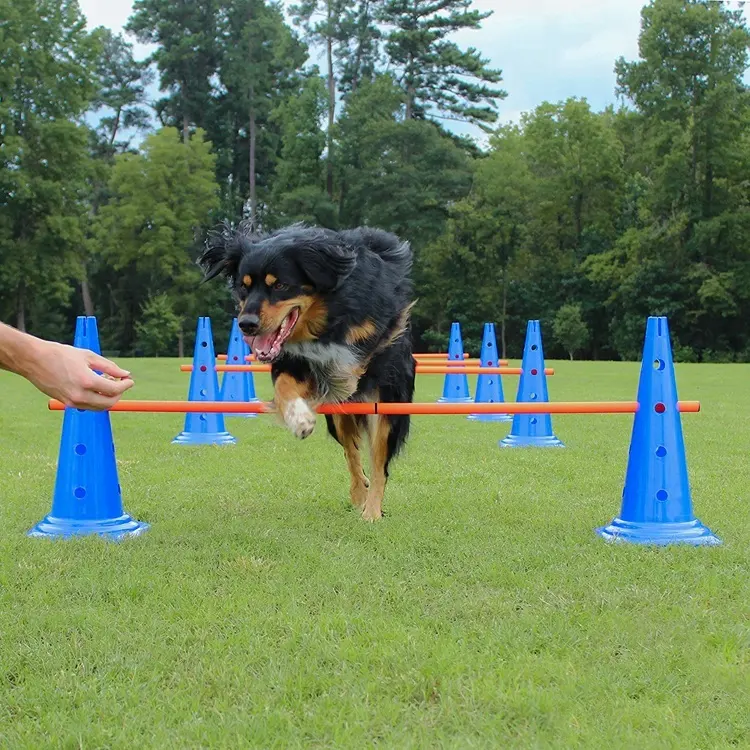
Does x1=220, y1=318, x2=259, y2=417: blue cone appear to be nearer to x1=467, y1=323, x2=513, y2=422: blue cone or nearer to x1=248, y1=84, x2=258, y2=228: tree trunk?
x1=467, y1=323, x2=513, y2=422: blue cone

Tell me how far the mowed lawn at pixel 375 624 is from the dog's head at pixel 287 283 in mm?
1098

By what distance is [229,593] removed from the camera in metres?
3.53

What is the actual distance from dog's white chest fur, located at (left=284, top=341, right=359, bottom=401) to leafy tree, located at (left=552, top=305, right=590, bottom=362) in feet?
118

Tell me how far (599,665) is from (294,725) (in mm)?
1046

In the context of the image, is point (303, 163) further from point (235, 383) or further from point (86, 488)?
point (86, 488)

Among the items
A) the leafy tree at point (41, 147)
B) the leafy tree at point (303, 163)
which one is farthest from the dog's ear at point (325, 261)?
the leafy tree at point (303, 163)

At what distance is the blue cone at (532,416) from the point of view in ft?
27.5

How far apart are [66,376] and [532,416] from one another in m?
6.89

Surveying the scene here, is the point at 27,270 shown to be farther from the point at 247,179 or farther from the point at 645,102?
the point at 645,102

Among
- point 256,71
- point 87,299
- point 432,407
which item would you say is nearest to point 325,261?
point 432,407

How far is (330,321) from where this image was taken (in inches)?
195

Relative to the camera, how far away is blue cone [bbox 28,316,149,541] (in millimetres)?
4580

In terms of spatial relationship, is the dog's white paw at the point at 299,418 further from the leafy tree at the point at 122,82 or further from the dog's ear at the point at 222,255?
the leafy tree at the point at 122,82

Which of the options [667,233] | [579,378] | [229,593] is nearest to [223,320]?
[667,233]
